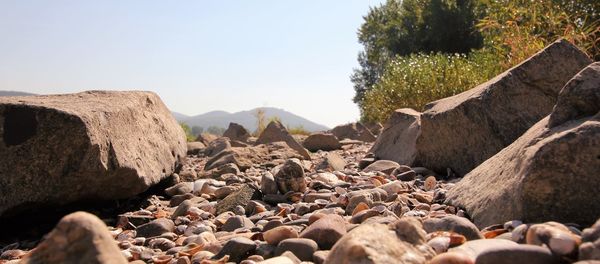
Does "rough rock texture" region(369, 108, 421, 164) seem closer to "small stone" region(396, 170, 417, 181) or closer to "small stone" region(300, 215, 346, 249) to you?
"small stone" region(396, 170, 417, 181)

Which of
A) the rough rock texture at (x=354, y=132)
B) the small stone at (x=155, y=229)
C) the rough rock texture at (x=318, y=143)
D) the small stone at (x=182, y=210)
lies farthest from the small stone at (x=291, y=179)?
the rough rock texture at (x=354, y=132)

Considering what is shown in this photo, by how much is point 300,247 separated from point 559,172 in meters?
1.26

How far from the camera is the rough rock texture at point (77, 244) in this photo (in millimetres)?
1593

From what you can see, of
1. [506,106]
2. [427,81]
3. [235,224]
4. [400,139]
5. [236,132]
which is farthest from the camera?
[236,132]

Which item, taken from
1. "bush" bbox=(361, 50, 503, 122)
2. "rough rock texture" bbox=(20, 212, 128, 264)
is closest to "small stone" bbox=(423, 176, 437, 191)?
"rough rock texture" bbox=(20, 212, 128, 264)

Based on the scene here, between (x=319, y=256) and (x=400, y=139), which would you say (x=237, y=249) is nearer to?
(x=319, y=256)

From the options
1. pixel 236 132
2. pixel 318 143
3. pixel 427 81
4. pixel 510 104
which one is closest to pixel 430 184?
pixel 510 104

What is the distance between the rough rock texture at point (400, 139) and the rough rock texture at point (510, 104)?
3.37ft

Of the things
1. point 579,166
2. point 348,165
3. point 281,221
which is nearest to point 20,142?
point 281,221

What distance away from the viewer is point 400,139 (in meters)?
6.52

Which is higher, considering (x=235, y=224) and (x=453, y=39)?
(x=453, y=39)

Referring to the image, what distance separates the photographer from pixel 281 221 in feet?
10.6

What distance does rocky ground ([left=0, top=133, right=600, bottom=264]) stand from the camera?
71.6 inches

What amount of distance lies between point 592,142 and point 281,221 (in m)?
1.72
